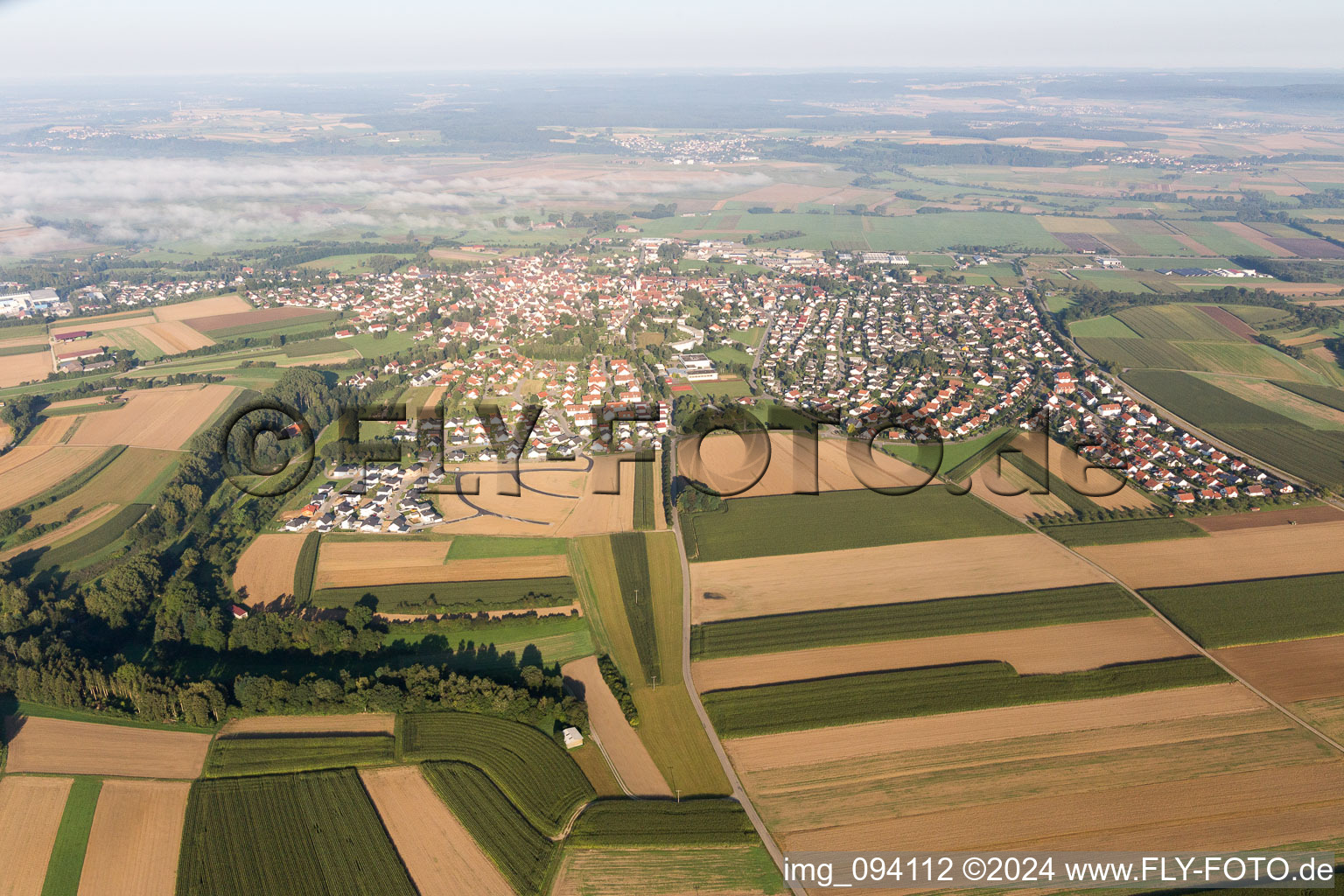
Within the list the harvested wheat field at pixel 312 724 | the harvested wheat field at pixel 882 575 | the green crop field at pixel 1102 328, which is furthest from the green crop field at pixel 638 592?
the green crop field at pixel 1102 328

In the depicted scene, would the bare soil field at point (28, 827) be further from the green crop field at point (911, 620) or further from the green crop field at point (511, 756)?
the green crop field at point (911, 620)

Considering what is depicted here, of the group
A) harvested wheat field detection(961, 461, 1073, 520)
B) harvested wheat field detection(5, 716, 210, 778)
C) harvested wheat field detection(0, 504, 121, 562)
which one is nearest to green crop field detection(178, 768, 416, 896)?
harvested wheat field detection(5, 716, 210, 778)

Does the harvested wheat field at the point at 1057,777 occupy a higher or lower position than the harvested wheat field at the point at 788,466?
lower

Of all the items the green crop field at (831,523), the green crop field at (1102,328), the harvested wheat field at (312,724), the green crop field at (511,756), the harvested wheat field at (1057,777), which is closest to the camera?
the harvested wheat field at (1057,777)

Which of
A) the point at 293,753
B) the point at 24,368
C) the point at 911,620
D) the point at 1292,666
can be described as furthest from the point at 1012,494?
the point at 24,368

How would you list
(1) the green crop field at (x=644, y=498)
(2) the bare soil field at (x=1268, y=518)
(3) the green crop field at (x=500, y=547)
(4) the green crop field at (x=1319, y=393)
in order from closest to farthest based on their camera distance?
Answer: (3) the green crop field at (x=500, y=547) < (2) the bare soil field at (x=1268, y=518) < (1) the green crop field at (x=644, y=498) < (4) the green crop field at (x=1319, y=393)
